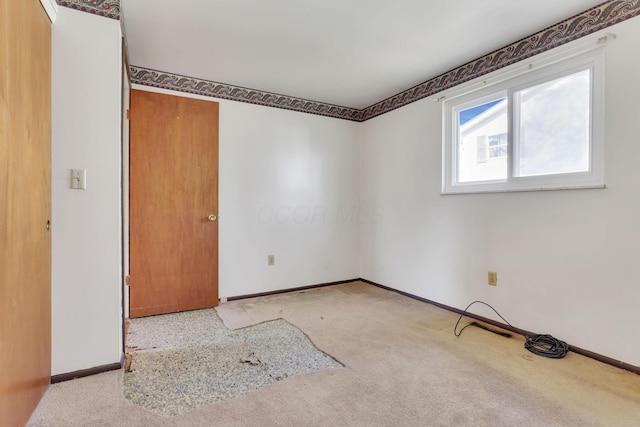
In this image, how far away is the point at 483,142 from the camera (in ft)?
9.20

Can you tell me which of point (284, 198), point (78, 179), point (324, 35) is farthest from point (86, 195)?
point (284, 198)

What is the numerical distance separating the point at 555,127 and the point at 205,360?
9.62ft

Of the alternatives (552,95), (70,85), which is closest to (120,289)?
(70,85)

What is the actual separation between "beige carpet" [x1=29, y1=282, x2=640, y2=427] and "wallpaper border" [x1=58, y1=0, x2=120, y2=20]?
2112 millimetres

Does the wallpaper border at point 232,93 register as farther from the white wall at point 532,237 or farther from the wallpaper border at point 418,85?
the white wall at point 532,237

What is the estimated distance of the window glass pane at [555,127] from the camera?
2148 mm

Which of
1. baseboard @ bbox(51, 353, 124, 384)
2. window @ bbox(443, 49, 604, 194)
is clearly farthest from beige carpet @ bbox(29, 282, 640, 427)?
window @ bbox(443, 49, 604, 194)

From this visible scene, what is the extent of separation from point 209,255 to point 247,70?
183 centimetres

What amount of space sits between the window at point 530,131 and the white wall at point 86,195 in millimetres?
2773

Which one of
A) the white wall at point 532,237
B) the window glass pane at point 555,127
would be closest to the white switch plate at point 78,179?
the white wall at point 532,237

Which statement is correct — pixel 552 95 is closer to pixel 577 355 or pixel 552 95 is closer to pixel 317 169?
pixel 577 355

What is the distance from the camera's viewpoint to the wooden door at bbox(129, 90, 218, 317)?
9.42ft

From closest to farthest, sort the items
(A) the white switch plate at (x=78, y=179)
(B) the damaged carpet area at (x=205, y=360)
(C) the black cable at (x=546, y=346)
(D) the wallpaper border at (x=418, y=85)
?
(B) the damaged carpet area at (x=205, y=360) < (A) the white switch plate at (x=78, y=179) < (D) the wallpaper border at (x=418, y=85) < (C) the black cable at (x=546, y=346)

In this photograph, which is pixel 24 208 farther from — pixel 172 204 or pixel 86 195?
pixel 172 204
